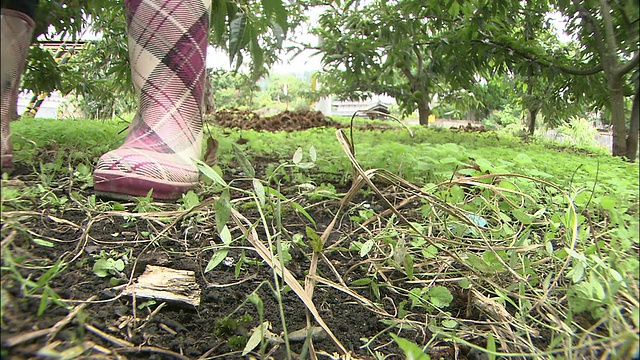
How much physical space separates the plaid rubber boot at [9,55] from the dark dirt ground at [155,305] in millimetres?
56

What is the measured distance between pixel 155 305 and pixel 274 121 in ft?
14.0

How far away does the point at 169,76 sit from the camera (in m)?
1.16

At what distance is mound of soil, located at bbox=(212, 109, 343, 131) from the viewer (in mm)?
4515

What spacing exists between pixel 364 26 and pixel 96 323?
11.5 feet

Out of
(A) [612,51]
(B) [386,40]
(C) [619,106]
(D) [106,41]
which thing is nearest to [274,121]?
(B) [386,40]

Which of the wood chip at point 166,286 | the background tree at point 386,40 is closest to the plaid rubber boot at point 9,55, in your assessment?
the wood chip at point 166,286

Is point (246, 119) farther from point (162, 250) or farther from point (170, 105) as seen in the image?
point (162, 250)

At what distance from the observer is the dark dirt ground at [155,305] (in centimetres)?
27

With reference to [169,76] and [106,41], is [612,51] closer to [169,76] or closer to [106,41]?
[169,76]

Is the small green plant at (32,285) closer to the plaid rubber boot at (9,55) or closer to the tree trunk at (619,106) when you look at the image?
the plaid rubber boot at (9,55)

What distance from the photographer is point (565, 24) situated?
0.90m

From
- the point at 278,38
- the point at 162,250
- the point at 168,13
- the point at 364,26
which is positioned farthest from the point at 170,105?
the point at 364,26

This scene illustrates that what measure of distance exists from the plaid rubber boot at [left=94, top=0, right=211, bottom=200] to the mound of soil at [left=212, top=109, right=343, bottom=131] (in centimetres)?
311

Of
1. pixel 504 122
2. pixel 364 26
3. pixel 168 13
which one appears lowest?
pixel 504 122
